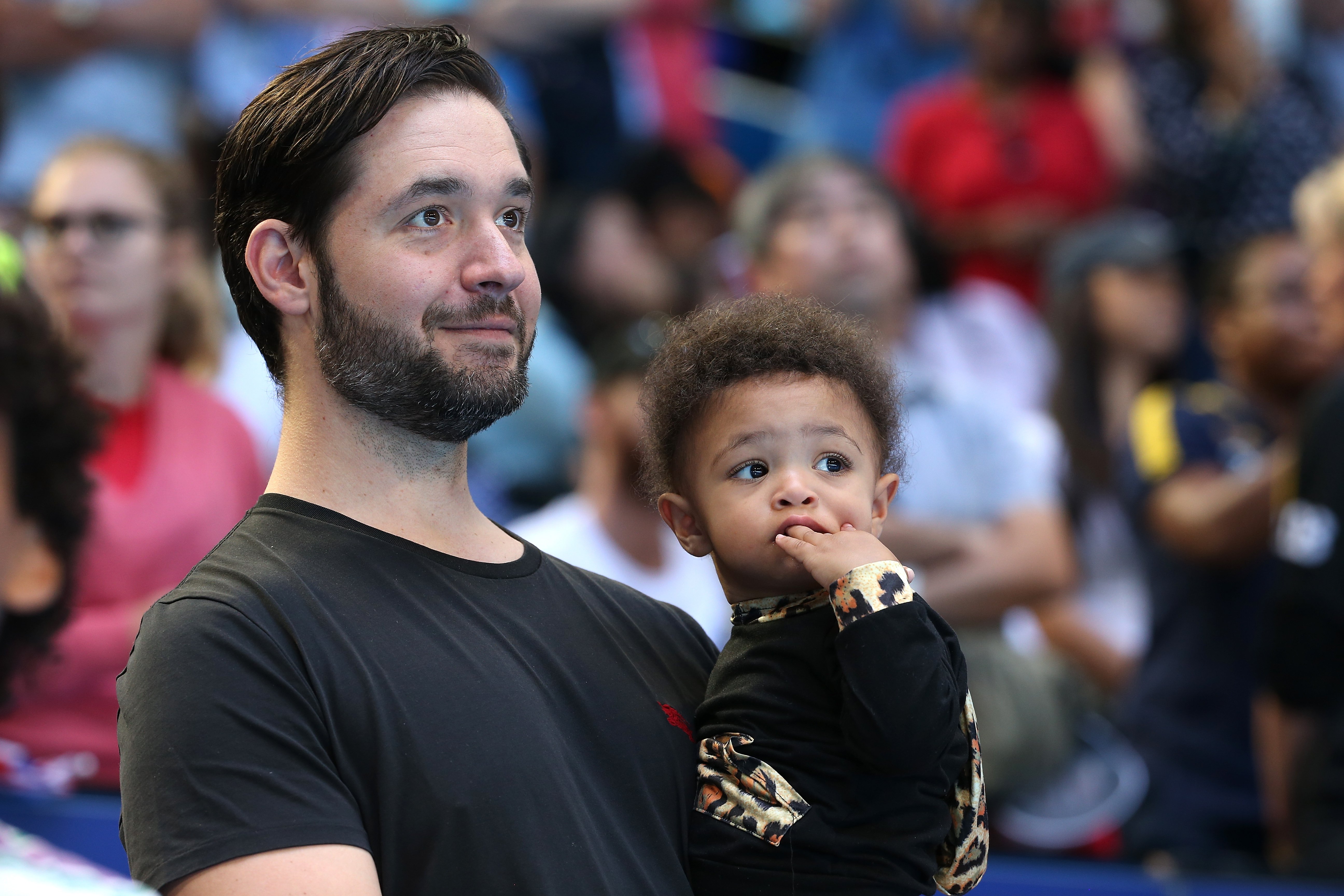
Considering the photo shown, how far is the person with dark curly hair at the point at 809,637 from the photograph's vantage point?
6.42 ft

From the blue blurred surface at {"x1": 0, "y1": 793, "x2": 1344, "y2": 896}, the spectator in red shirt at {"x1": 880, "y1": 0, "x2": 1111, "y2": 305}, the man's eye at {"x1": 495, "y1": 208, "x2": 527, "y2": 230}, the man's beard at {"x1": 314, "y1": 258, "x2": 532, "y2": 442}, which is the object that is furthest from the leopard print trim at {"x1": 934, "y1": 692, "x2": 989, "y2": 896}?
the spectator in red shirt at {"x1": 880, "y1": 0, "x2": 1111, "y2": 305}

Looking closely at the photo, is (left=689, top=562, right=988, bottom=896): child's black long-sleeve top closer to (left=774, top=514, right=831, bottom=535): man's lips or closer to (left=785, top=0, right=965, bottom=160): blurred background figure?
(left=774, top=514, right=831, bottom=535): man's lips

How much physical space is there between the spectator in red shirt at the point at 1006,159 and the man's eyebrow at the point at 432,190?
16.6ft

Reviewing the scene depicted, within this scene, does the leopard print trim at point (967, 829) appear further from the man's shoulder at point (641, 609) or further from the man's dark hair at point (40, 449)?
the man's dark hair at point (40, 449)

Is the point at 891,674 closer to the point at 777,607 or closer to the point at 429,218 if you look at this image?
the point at 777,607

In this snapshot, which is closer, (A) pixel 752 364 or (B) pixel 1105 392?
(A) pixel 752 364

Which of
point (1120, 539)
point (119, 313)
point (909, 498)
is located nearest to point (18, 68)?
point (119, 313)

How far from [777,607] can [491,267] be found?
63 cm

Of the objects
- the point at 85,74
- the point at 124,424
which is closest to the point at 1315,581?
the point at 124,424

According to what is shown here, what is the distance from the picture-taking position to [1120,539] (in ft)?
17.4

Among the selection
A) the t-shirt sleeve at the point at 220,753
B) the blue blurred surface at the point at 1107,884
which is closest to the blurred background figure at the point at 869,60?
the blue blurred surface at the point at 1107,884

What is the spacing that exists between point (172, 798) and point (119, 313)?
112 inches

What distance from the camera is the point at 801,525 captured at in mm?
2086

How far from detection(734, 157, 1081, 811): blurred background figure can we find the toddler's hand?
193cm
